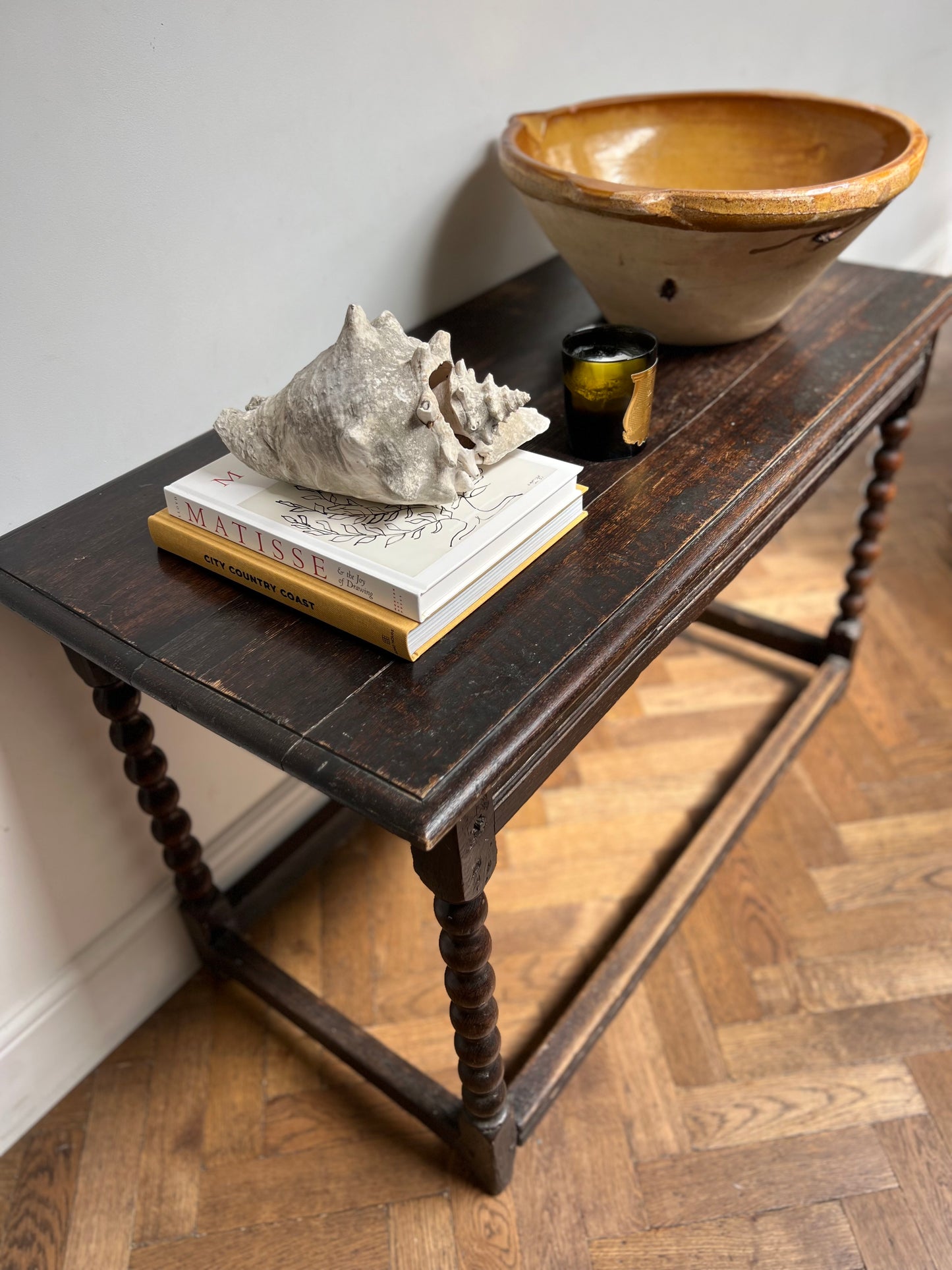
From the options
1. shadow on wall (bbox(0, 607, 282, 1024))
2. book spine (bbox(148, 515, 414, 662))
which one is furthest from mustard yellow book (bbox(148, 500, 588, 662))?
shadow on wall (bbox(0, 607, 282, 1024))

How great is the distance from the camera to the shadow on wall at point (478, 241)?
3.70 feet

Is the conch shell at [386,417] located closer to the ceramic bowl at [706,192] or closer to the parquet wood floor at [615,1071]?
the ceramic bowl at [706,192]

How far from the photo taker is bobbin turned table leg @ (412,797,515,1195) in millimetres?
676

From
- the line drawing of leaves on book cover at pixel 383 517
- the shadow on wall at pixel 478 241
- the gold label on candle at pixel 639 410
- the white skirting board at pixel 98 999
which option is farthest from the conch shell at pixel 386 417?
the white skirting board at pixel 98 999

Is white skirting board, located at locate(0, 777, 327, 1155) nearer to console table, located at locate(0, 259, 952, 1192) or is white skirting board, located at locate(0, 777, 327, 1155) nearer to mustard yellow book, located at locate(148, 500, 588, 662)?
console table, located at locate(0, 259, 952, 1192)

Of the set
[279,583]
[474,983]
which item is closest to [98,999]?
[474,983]

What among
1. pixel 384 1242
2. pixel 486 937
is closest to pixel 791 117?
pixel 486 937

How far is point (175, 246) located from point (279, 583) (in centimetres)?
36

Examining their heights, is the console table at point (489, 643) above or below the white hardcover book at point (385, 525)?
below

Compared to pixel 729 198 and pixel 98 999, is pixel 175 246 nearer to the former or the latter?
→ pixel 729 198

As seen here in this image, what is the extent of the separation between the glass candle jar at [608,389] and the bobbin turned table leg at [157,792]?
0.47 metres

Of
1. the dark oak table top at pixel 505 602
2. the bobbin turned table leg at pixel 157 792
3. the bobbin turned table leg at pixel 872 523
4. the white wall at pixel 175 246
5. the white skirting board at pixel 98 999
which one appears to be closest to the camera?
the dark oak table top at pixel 505 602

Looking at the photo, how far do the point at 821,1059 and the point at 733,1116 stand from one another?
0.41 feet

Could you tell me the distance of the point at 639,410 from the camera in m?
0.84
